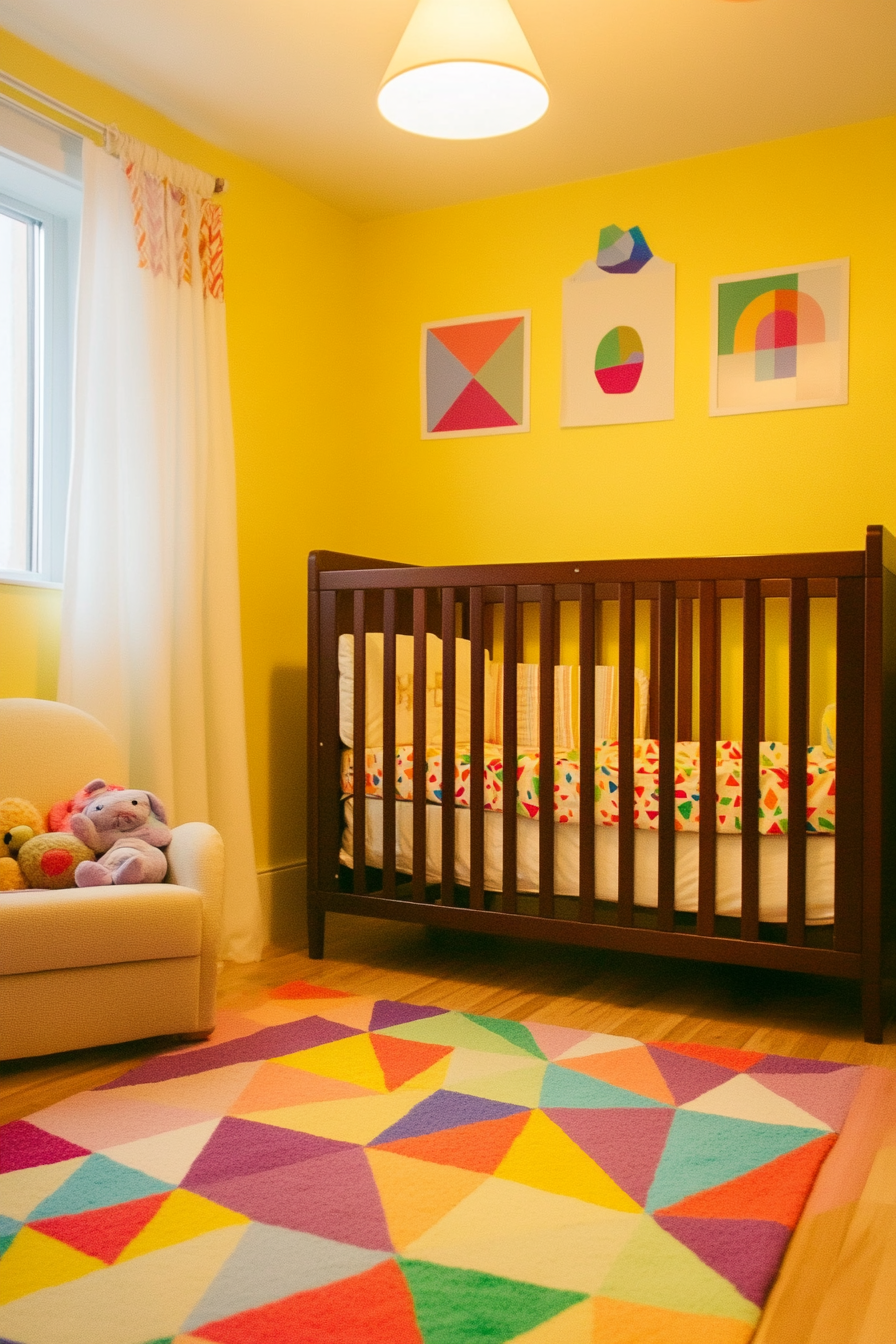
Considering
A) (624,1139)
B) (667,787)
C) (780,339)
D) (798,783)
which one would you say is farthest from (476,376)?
(624,1139)

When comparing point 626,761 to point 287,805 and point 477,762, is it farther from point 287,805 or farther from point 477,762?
point 287,805

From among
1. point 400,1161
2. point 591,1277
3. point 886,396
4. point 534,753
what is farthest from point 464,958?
point 886,396

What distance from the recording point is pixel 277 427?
3.29 meters

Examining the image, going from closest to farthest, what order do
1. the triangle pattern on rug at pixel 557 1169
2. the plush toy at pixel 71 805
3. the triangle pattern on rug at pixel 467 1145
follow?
the triangle pattern on rug at pixel 557 1169 < the triangle pattern on rug at pixel 467 1145 < the plush toy at pixel 71 805

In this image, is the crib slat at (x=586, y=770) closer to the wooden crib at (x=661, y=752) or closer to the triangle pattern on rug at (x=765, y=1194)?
the wooden crib at (x=661, y=752)

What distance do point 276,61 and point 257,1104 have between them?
2280mm

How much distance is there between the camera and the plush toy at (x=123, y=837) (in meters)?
2.10

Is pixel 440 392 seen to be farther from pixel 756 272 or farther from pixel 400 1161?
pixel 400 1161

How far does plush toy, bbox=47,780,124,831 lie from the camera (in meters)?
2.26

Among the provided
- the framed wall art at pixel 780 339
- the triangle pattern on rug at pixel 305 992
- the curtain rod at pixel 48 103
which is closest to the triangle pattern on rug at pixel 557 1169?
the triangle pattern on rug at pixel 305 992

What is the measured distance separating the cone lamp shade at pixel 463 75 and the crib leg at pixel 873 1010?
1.76 metres

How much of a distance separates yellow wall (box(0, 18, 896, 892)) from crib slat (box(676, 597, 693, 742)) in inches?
9.6

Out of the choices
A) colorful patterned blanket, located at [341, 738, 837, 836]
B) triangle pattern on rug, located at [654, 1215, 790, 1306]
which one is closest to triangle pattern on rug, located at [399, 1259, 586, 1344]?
triangle pattern on rug, located at [654, 1215, 790, 1306]

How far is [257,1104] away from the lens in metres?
1.81
